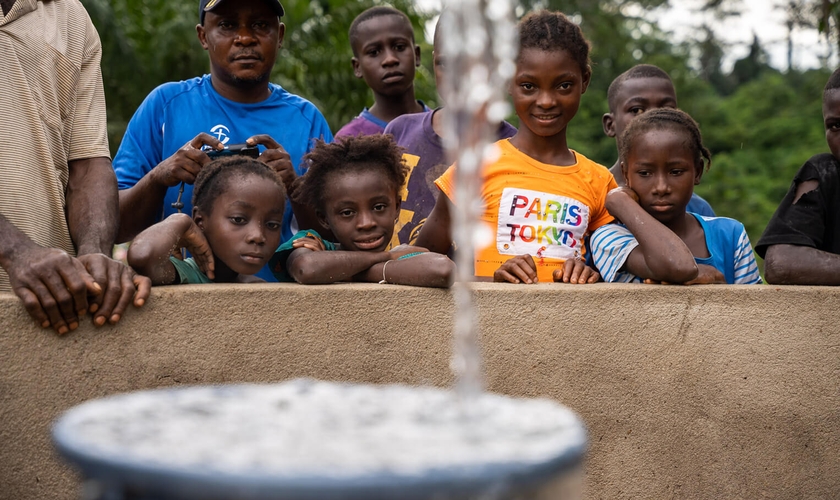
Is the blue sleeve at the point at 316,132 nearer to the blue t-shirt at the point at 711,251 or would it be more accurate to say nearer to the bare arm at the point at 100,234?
the bare arm at the point at 100,234

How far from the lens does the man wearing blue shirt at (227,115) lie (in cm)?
339

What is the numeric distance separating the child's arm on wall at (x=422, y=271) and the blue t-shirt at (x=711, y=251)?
2.34ft

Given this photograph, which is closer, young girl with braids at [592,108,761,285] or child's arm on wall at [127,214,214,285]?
child's arm on wall at [127,214,214,285]

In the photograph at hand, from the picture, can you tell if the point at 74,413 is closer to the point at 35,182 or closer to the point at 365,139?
the point at 35,182

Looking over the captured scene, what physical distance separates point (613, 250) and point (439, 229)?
2.20 feet

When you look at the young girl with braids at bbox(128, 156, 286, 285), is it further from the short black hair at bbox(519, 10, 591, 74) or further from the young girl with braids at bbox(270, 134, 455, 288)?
the short black hair at bbox(519, 10, 591, 74)

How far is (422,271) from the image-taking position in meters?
2.79

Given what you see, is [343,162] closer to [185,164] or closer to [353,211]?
[353,211]

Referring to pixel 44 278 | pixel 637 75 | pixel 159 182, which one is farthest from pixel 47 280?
pixel 637 75

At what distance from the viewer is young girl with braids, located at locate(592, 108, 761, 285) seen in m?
2.99

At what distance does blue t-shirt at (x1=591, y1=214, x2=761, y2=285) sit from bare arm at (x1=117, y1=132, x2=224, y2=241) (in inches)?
58.6

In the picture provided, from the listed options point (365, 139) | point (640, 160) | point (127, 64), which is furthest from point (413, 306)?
point (127, 64)

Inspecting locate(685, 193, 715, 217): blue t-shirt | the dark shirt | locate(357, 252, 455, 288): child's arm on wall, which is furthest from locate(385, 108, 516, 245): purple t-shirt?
the dark shirt

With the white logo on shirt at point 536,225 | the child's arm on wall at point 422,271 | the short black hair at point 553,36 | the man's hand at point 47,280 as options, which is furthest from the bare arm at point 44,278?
the short black hair at point 553,36
